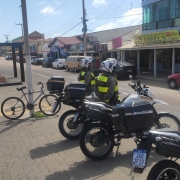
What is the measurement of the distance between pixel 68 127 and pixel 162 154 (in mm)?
3099

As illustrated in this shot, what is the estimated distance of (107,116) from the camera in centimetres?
474

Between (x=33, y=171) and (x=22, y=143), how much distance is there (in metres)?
1.51

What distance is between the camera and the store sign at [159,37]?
751 inches

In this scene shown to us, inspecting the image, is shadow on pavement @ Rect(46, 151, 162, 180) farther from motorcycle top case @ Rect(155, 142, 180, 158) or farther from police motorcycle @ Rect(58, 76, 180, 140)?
motorcycle top case @ Rect(155, 142, 180, 158)

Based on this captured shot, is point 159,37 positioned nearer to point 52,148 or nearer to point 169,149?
point 52,148

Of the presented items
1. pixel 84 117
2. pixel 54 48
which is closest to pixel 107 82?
pixel 84 117

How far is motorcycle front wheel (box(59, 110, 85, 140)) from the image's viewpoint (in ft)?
19.3

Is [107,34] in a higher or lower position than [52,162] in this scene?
higher

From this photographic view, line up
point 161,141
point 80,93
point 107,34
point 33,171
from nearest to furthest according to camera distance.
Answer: point 161,141, point 33,171, point 80,93, point 107,34

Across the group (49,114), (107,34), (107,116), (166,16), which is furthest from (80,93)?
(107,34)

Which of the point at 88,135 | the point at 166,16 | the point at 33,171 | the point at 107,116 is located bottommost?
the point at 33,171

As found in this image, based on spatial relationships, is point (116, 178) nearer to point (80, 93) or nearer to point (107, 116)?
point (107, 116)

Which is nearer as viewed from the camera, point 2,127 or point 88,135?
point 88,135

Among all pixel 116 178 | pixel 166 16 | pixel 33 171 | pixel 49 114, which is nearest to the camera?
pixel 116 178
